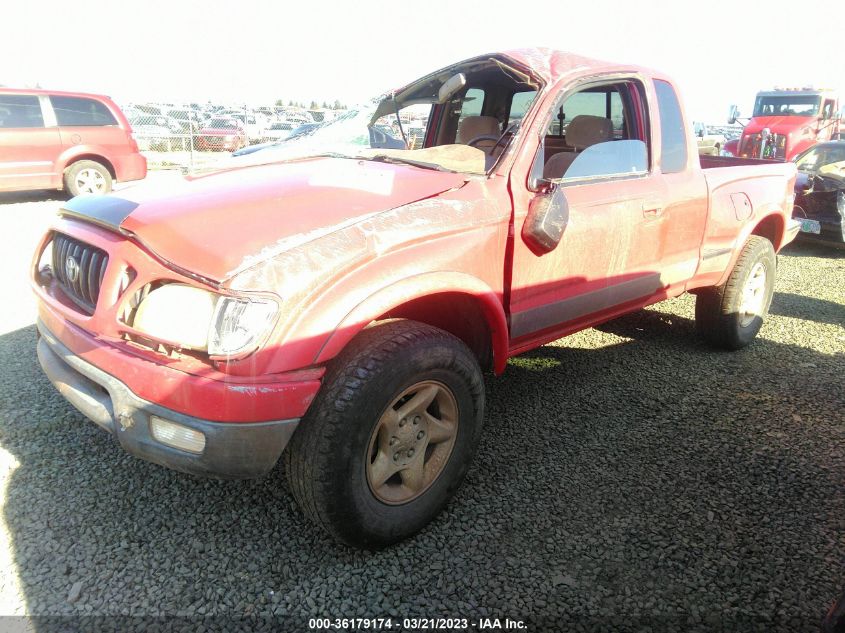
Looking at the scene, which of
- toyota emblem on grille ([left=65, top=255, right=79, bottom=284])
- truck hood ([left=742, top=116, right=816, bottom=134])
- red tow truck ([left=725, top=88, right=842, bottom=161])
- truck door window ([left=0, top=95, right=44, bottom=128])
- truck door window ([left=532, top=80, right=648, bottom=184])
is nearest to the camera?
toyota emblem on grille ([left=65, top=255, right=79, bottom=284])

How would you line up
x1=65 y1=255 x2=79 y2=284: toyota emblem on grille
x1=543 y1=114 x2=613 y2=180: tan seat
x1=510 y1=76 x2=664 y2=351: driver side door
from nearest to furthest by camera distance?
1. x1=65 y1=255 x2=79 y2=284: toyota emblem on grille
2. x1=510 y1=76 x2=664 y2=351: driver side door
3. x1=543 y1=114 x2=613 y2=180: tan seat

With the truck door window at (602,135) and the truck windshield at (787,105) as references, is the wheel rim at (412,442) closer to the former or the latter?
the truck door window at (602,135)

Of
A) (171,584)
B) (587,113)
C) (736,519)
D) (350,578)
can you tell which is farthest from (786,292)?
(171,584)

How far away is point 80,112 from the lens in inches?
406

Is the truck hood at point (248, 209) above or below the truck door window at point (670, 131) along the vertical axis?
below

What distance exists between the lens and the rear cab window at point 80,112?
10.1m

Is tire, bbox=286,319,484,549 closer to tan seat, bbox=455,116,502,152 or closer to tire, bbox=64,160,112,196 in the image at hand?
tan seat, bbox=455,116,502,152

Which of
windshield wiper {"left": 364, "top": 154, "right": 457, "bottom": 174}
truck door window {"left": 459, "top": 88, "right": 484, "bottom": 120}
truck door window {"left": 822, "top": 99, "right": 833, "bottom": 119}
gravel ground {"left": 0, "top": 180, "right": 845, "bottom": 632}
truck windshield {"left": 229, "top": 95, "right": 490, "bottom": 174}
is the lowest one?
gravel ground {"left": 0, "top": 180, "right": 845, "bottom": 632}

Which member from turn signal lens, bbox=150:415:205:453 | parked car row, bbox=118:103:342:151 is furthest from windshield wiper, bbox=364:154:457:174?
parked car row, bbox=118:103:342:151

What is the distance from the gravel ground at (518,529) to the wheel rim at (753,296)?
85 cm

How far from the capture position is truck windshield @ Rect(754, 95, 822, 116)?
1570cm

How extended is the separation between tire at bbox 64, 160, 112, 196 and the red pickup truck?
28.2 feet

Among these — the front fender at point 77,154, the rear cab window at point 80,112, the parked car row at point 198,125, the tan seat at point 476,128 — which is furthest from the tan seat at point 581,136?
the parked car row at point 198,125

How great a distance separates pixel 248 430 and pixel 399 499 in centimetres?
71
